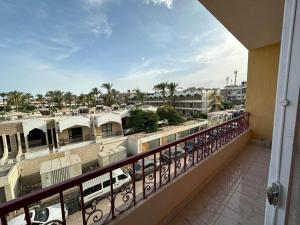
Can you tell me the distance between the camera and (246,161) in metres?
3.08

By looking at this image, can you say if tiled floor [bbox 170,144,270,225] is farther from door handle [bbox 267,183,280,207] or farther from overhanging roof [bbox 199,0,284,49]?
overhanging roof [bbox 199,0,284,49]

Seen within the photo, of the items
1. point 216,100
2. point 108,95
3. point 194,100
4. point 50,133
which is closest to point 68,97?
point 108,95

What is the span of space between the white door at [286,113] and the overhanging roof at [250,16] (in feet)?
6.01

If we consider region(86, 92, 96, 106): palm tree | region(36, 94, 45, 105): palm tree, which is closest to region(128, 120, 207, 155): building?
region(86, 92, 96, 106): palm tree

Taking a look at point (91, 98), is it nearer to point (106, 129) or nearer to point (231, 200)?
Answer: point (106, 129)

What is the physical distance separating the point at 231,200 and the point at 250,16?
268 cm

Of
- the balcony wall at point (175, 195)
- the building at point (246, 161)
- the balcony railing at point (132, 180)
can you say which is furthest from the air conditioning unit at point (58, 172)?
the balcony wall at point (175, 195)

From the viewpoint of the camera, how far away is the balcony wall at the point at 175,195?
4.79 ft

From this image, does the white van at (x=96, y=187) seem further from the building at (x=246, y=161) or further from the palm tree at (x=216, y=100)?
the palm tree at (x=216, y=100)

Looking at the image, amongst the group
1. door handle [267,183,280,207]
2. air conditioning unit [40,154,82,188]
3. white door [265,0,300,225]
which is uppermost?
white door [265,0,300,225]

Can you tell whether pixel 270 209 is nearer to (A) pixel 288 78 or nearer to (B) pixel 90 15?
(A) pixel 288 78

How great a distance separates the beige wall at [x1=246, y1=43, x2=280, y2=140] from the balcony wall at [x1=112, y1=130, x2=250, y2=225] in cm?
183

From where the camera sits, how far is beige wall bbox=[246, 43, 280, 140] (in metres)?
3.67

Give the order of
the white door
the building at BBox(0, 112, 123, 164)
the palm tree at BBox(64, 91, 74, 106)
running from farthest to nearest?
the palm tree at BBox(64, 91, 74, 106) → the building at BBox(0, 112, 123, 164) → the white door
